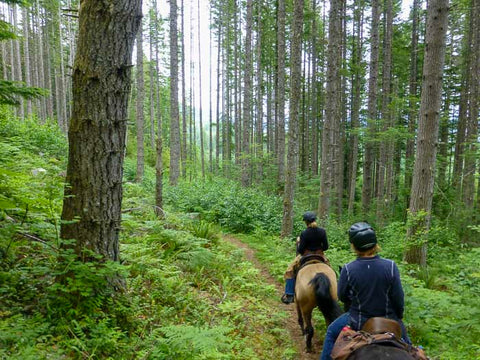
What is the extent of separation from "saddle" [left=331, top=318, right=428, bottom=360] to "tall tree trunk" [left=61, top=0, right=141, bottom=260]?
290 cm

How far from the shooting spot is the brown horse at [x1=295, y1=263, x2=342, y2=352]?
475 centimetres

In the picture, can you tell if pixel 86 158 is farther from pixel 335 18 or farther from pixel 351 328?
pixel 335 18

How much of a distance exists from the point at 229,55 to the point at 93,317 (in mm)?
33037

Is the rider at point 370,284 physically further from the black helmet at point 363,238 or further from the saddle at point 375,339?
the saddle at point 375,339

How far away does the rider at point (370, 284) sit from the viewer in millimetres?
3188

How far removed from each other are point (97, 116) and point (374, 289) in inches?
146

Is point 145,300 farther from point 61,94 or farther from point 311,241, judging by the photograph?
point 61,94

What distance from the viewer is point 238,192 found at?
15.8 meters

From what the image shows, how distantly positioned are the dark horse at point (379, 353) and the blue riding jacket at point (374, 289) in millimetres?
604

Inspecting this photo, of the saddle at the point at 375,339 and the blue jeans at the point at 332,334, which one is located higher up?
the saddle at the point at 375,339

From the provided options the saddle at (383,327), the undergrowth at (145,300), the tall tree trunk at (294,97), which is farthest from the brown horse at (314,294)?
the tall tree trunk at (294,97)

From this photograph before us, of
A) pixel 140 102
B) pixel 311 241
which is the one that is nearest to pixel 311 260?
pixel 311 241

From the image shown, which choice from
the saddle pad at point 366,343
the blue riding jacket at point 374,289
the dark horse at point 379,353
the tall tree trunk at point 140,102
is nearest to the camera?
the dark horse at point 379,353

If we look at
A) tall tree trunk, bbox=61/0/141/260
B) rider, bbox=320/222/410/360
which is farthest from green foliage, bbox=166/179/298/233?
rider, bbox=320/222/410/360
